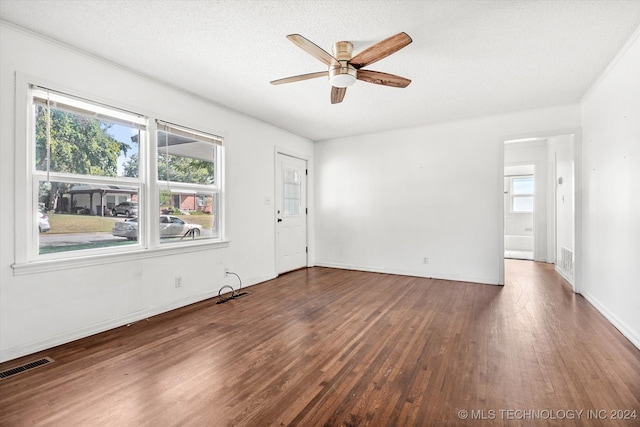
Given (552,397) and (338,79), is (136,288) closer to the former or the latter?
(338,79)

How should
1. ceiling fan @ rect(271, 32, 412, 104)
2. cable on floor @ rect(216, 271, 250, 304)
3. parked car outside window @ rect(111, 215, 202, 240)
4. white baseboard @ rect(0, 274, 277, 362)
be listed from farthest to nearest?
cable on floor @ rect(216, 271, 250, 304) → parked car outside window @ rect(111, 215, 202, 240) → white baseboard @ rect(0, 274, 277, 362) → ceiling fan @ rect(271, 32, 412, 104)

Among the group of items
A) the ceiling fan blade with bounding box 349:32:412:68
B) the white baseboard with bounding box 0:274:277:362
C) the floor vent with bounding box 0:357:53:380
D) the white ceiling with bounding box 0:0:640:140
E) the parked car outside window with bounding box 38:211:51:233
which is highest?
the white ceiling with bounding box 0:0:640:140

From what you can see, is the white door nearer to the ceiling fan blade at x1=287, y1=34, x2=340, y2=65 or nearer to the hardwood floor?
the hardwood floor

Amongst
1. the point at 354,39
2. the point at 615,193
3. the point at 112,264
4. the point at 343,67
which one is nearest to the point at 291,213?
the point at 112,264

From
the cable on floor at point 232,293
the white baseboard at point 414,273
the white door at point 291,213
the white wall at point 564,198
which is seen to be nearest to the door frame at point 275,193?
the white door at point 291,213

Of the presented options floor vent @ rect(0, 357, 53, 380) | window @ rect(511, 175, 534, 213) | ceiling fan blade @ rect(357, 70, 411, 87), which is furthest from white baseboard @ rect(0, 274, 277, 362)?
window @ rect(511, 175, 534, 213)

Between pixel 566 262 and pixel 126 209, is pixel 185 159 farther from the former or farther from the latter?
pixel 566 262

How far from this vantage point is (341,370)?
2.22m

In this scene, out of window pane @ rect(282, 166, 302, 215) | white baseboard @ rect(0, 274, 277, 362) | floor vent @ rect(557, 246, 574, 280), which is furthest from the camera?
window pane @ rect(282, 166, 302, 215)

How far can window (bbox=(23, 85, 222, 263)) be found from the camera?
265 centimetres

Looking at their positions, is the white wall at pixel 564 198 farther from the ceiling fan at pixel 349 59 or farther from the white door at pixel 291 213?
the white door at pixel 291 213

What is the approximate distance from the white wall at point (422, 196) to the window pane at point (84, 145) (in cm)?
379

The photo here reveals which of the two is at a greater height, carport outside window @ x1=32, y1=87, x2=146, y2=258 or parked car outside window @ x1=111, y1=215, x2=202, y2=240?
carport outside window @ x1=32, y1=87, x2=146, y2=258

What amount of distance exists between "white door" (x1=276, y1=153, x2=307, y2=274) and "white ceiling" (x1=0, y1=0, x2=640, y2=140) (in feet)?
6.10
